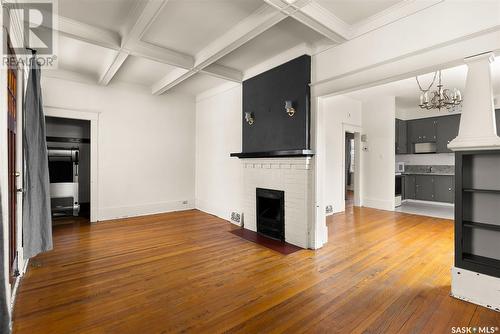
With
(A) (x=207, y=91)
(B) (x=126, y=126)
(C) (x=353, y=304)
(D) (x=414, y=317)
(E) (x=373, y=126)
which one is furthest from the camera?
(E) (x=373, y=126)

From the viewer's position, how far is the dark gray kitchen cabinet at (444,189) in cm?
680

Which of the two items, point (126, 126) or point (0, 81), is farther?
point (126, 126)

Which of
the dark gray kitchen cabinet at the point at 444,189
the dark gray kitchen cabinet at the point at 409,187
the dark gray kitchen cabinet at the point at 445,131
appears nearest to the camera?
the dark gray kitchen cabinet at the point at 445,131

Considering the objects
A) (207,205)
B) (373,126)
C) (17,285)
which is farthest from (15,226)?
(373,126)

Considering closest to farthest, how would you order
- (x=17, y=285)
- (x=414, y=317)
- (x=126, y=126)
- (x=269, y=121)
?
(x=414, y=317) < (x=17, y=285) < (x=269, y=121) < (x=126, y=126)

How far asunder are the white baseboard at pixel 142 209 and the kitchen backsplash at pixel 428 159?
6611 millimetres

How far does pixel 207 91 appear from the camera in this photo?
6.09 meters

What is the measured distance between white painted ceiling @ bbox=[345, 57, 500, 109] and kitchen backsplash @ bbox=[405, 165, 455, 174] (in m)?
1.81

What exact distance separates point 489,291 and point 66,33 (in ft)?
16.8

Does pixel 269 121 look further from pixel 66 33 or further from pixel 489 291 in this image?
pixel 489 291

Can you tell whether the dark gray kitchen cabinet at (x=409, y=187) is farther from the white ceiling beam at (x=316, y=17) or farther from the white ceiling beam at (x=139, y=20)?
the white ceiling beam at (x=139, y=20)

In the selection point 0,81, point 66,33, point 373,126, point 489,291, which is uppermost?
point 66,33

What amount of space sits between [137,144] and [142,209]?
1480mm

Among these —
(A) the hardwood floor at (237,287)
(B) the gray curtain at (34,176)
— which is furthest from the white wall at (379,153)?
(B) the gray curtain at (34,176)
